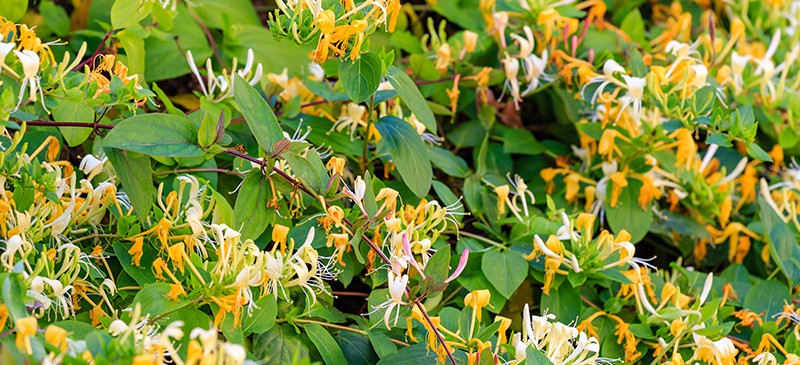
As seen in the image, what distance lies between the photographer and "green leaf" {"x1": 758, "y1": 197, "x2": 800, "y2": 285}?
1104mm

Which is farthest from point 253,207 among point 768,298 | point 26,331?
point 768,298

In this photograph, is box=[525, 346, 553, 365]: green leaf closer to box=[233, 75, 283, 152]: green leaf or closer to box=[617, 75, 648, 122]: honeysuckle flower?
box=[233, 75, 283, 152]: green leaf

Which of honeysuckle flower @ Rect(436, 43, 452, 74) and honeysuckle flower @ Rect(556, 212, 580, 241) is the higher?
honeysuckle flower @ Rect(436, 43, 452, 74)

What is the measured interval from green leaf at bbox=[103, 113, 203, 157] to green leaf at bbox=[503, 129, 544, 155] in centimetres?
55

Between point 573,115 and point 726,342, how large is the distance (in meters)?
0.46

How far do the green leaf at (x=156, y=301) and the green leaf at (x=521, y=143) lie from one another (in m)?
0.62

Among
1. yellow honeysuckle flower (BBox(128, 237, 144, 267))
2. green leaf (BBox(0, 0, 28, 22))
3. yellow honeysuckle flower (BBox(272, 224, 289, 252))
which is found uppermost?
green leaf (BBox(0, 0, 28, 22))

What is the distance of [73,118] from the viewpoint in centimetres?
95

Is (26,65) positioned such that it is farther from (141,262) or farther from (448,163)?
(448,163)

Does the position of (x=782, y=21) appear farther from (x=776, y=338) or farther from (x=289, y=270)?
(x=289, y=270)

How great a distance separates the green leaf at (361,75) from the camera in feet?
2.95

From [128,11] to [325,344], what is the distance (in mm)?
408

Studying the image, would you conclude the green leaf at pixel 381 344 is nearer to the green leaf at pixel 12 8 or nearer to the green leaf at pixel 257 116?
the green leaf at pixel 257 116

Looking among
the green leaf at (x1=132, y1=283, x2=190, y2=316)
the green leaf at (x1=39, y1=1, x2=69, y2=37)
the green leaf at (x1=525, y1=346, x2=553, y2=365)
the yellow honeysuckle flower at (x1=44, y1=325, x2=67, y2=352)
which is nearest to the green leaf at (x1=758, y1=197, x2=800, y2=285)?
the green leaf at (x1=525, y1=346, x2=553, y2=365)
